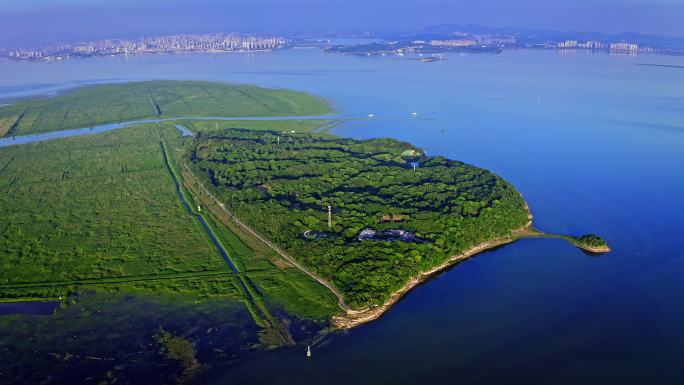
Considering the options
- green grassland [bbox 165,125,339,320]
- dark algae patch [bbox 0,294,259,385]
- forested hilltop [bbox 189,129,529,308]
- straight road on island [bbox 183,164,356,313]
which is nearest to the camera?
dark algae patch [bbox 0,294,259,385]

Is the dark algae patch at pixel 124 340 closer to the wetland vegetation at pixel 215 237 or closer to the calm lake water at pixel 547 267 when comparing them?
the wetland vegetation at pixel 215 237

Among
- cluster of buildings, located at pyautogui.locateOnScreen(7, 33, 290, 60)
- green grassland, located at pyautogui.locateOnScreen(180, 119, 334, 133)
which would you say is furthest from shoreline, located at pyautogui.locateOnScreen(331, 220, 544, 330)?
cluster of buildings, located at pyautogui.locateOnScreen(7, 33, 290, 60)

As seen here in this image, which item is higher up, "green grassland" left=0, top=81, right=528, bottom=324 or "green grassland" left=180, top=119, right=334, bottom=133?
"green grassland" left=180, top=119, right=334, bottom=133

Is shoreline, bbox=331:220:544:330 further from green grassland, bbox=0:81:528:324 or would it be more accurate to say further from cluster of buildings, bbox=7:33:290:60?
cluster of buildings, bbox=7:33:290:60

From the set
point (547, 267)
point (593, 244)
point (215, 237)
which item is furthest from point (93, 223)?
point (593, 244)

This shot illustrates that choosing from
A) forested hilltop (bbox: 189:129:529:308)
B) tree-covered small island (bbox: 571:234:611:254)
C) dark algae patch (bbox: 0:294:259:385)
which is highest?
forested hilltop (bbox: 189:129:529:308)

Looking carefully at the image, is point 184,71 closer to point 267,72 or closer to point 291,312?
point 267,72

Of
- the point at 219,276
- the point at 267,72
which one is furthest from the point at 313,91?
the point at 219,276
